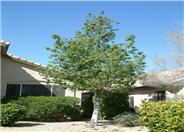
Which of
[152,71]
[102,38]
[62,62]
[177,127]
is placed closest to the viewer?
[177,127]

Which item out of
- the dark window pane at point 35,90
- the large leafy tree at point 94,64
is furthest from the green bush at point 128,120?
the dark window pane at point 35,90

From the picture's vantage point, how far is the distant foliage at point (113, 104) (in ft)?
43.3

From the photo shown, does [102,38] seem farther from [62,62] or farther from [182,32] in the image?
[182,32]

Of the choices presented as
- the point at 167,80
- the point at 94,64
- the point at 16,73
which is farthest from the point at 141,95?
the point at 16,73

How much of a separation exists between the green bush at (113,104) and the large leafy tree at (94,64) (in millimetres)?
2981

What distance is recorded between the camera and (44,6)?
35.4 ft

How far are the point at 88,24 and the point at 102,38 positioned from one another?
1213 millimetres

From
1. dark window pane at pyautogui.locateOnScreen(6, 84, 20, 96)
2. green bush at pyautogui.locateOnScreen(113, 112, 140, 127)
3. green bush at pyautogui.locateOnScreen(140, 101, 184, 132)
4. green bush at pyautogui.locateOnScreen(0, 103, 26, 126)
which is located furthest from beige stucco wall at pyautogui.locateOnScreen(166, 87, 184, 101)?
dark window pane at pyautogui.locateOnScreen(6, 84, 20, 96)

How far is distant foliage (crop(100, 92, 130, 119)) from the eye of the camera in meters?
13.2

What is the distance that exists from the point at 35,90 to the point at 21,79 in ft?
4.05

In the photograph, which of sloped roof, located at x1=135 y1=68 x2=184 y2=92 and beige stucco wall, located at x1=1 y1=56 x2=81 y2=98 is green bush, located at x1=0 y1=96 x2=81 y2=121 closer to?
beige stucco wall, located at x1=1 y1=56 x2=81 y2=98

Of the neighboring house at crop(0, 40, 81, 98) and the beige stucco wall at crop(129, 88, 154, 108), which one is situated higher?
the neighboring house at crop(0, 40, 81, 98)

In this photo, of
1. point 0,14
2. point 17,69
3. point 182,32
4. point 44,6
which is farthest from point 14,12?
point 182,32

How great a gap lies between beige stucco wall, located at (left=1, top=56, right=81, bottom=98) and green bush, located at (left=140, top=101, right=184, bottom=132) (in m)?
6.61
